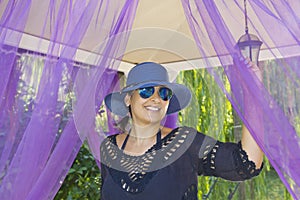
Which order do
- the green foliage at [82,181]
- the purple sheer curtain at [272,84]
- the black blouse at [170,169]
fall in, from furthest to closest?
the green foliage at [82,181] < the black blouse at [170,169] < the purple sheer curtain at [272,84]

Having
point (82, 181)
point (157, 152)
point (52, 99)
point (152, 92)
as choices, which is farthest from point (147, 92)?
point (82, 181)

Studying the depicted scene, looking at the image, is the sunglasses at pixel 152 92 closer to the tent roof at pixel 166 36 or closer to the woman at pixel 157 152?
the woman at pixel 157 152

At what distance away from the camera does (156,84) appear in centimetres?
139

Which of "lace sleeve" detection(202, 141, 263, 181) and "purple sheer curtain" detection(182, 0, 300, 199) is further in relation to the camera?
"lace sleeve" detection(202, 141, 263, 181)

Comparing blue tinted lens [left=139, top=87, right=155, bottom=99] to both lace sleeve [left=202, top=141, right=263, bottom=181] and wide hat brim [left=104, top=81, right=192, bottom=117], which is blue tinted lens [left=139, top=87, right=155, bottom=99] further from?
lace sleeve [left=202, top=141, right=263, bottom=181]

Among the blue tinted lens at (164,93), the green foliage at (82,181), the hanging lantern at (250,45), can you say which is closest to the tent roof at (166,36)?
the hanging lantern at (250,45)

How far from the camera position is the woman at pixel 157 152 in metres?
1.33

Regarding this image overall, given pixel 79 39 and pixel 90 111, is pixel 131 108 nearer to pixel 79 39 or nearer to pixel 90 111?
pixel 90 111

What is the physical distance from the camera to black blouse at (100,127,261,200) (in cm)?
133

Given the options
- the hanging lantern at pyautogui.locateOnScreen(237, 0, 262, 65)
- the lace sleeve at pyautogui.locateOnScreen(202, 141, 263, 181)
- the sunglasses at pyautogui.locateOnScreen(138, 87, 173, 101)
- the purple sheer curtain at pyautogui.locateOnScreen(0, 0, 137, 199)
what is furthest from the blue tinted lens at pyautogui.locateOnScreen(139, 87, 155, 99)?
the hanging lantern at pyautogui.locateOnScreen(237, 0, 262, 65)

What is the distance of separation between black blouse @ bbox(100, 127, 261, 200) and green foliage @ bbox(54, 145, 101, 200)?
80.1 inches

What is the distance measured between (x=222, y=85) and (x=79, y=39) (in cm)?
43

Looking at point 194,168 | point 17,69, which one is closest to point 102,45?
point 17,69

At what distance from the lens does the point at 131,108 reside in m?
1.49
